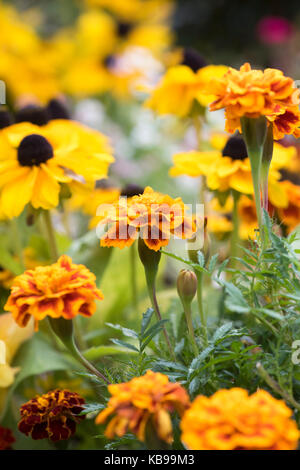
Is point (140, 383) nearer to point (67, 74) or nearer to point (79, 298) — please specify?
point (79, 298)

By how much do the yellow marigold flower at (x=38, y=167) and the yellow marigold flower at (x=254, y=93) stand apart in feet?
0.62

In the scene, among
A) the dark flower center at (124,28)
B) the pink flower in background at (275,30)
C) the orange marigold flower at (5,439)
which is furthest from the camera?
the pink flower in background at (275,30)

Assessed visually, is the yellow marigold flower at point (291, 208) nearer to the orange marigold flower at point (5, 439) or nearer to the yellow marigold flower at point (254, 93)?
the yellow marigold flower at point (254, 93)

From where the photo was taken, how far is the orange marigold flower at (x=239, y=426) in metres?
0.26

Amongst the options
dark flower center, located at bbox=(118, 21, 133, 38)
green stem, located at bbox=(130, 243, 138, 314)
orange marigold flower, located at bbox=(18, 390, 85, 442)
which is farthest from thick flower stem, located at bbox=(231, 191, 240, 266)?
dark flower center, located at bbox=(118, 21, 133, 38)

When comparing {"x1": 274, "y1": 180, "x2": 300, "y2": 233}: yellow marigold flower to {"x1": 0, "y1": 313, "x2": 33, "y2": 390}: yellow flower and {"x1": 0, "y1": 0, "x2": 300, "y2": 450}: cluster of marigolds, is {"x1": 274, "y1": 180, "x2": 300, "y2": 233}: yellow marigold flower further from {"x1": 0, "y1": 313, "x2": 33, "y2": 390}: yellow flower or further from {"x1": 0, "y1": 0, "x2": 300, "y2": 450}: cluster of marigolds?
{"x1": 0, "y1": 313, "x2": 33, "y2": 390}: yellow flower

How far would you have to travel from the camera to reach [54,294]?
0.36m

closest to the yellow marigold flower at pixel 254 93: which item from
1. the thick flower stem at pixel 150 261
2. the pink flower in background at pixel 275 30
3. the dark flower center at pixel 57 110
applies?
the thick flower stem at pixel 150 261

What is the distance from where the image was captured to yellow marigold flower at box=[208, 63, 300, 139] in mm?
349

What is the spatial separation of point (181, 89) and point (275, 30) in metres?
1.31

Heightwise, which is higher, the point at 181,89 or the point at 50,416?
the point at 181,89

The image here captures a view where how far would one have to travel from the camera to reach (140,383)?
30cm

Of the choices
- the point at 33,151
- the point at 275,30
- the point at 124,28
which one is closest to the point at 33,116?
the point at 33,151

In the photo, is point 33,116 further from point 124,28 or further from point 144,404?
point 124,28
